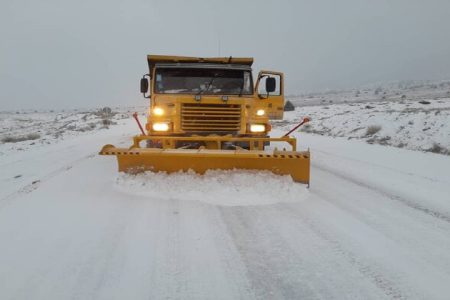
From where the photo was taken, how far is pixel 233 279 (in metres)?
2.85

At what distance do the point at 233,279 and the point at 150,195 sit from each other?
2595mm

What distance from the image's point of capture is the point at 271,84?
302 inches

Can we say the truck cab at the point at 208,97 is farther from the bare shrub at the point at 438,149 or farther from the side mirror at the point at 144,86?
the bare shrub at the point at 438,149

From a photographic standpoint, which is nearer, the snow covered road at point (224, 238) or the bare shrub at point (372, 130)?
the snow covered road at point (224, 238)

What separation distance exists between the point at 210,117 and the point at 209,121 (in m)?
0.08

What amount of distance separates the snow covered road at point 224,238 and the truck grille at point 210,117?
1568 mm

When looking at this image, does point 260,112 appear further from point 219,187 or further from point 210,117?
point 219,187

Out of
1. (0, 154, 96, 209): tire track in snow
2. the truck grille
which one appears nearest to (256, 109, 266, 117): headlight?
the truck grille

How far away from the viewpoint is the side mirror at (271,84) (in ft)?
25.1

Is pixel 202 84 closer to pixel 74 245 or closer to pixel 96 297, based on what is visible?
pixel 74 245

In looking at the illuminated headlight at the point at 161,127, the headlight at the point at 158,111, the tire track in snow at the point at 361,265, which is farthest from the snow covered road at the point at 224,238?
the headlight at the point at 158,111

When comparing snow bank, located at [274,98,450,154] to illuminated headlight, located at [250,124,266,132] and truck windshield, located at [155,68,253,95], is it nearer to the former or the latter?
illuminated headlight, located at [250,124,266,132]

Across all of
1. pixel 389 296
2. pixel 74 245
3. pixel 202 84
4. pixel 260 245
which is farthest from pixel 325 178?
pixel 74 245

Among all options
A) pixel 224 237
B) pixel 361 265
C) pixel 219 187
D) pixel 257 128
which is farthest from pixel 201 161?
pixel 361 265
